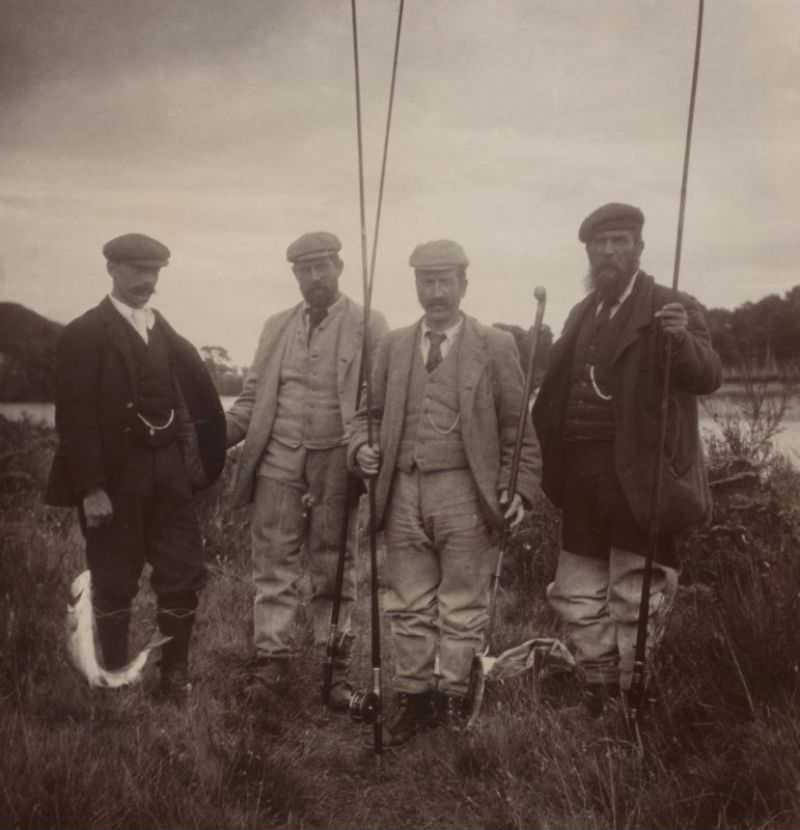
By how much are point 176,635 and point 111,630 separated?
0.31 meters

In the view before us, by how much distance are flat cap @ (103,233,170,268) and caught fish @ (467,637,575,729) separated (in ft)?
7.85

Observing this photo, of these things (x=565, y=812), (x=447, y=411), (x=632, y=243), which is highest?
(x=632, y=243)

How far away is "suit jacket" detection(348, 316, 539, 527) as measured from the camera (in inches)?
173

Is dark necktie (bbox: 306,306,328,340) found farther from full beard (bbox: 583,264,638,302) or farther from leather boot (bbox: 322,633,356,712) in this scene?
leather boot (bbox: 322,633,356,712)

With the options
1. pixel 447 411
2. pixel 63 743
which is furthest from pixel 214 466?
pixel 63 743

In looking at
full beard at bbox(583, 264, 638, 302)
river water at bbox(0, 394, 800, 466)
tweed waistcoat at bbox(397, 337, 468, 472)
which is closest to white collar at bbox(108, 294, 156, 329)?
river water at bbox(0, 394, 800, 466)

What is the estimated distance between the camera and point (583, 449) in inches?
172

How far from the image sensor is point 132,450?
4.46 m

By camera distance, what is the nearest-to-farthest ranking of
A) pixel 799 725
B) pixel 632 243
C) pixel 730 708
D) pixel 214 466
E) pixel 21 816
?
pixel 21 816 < pixel 799 725 < pixel 730 708 < pixel 632 243 < pixel 214 466

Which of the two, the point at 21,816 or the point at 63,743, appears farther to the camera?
the point at 63,743

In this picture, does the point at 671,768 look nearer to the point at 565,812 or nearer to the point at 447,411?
the point at 565,812

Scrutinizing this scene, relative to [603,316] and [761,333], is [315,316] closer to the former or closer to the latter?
[603,316]

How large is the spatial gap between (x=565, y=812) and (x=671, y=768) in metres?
0.45

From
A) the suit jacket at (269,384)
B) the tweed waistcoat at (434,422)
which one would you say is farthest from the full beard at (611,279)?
the suit jacket at (269,384)
